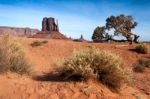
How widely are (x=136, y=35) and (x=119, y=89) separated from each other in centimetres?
3149

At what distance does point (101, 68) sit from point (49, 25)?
71.3 meters

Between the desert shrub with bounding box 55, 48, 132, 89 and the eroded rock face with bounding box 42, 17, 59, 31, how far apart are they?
70.3m

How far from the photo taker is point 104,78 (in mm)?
10336

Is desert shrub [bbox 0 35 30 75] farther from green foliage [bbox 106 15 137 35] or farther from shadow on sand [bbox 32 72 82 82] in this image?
green foliage [bbox 106 15 137 35]

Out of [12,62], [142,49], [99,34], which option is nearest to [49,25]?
[99,34]

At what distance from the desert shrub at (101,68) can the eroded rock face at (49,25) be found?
70.3m

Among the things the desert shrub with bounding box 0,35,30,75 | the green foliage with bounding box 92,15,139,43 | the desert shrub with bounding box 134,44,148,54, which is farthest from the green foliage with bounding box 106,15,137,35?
the desert shrub with bounding box 0,35,30,75

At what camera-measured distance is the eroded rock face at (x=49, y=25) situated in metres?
80.8

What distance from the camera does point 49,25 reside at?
3187 inches

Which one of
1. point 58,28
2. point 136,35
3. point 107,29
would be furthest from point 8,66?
point 58,28

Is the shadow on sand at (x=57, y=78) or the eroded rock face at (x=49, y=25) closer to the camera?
the shadow on sand at (x=57, y=78)

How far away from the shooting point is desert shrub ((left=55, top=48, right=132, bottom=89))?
400 inches

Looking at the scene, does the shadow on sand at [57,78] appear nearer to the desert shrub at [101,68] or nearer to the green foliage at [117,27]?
the desert shrub at [101,68]

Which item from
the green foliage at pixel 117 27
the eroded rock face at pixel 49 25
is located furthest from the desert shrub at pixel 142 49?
the eroded rock face at pixel 49 25
